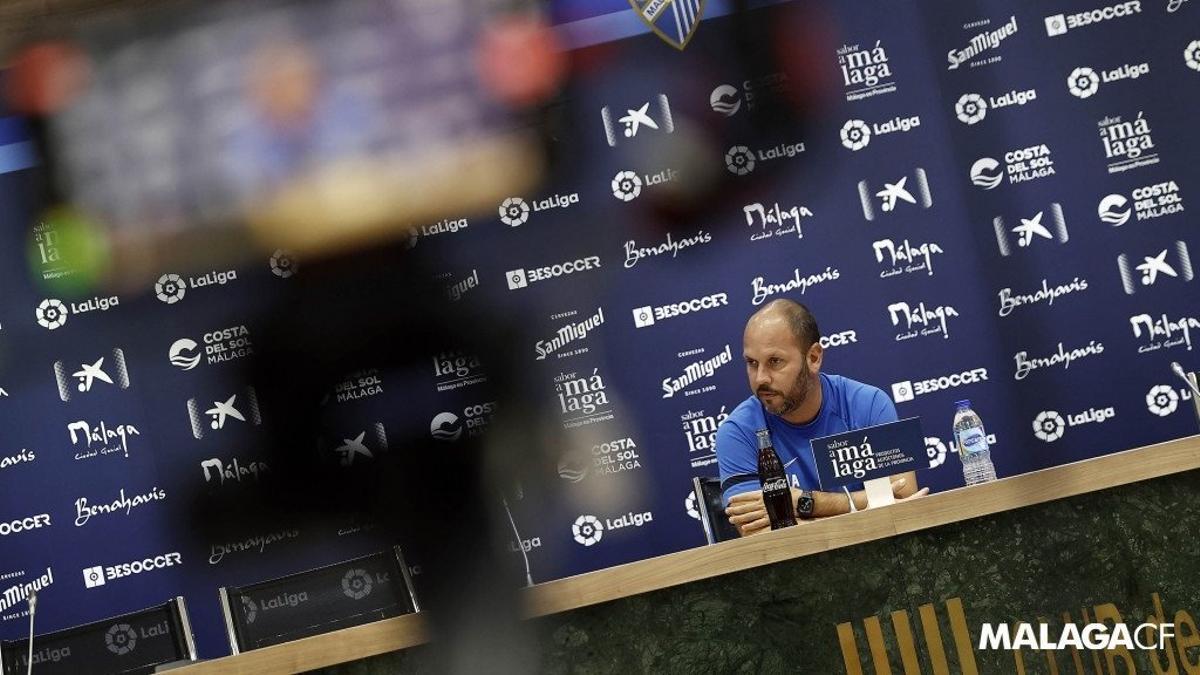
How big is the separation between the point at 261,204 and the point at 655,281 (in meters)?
1.23

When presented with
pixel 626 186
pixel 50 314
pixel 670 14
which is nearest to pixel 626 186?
pixel 626 186

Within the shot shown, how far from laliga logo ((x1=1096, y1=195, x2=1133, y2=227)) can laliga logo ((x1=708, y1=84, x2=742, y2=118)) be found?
1.18 meters

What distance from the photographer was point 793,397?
12.1 ft

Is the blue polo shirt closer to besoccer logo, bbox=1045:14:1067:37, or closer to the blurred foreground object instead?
the blurred foreground object

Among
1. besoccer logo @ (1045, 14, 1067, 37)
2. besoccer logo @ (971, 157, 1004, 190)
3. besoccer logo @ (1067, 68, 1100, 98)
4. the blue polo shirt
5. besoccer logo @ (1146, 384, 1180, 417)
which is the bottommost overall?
besoccer logo @ (1146, 384, 1180, 417)

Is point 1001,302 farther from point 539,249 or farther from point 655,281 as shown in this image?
point 539,249

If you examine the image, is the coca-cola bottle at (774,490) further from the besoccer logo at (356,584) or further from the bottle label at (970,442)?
the besoccer logo at (356,584)

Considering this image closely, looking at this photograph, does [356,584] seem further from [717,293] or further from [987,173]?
[987,173]

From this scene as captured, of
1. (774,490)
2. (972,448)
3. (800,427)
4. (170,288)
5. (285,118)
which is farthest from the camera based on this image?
(170,288)

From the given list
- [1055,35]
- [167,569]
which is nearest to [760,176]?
[1055,35]

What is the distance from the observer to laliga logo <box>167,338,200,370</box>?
159 inches

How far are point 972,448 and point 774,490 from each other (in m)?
0.58

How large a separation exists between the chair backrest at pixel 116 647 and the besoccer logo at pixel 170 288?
1445 mm

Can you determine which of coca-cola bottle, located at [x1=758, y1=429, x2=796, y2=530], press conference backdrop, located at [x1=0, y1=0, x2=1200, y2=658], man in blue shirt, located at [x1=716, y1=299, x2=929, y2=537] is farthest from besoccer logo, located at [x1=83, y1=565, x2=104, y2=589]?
coca-cola bottle, located at [x1=758, y1=429, x2=796, y2=530]
